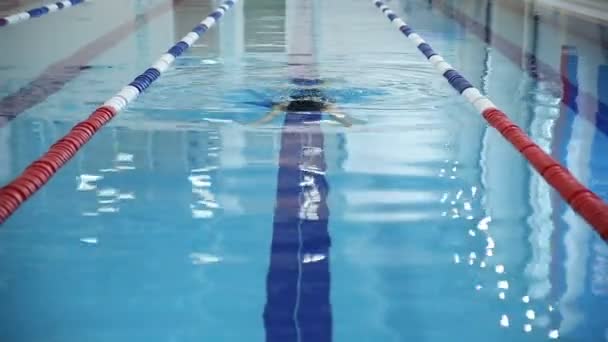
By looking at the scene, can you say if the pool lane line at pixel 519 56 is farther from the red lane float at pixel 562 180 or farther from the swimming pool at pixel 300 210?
the red lane float at pixel 562 180

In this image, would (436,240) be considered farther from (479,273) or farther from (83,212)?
(83,212)

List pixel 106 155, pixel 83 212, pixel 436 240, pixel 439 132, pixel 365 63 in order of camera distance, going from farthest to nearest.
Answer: pixel 365 63
pixel 439 132
pixel 106 155
pixel 83 212
pixel 436 240

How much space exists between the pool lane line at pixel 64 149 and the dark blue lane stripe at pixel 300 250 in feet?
2.22

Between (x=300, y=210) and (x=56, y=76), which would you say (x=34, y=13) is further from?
(x=300, y=210)

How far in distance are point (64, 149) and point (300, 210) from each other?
823mm

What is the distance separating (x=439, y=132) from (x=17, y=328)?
90.8 inches

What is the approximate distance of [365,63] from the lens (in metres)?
5.88

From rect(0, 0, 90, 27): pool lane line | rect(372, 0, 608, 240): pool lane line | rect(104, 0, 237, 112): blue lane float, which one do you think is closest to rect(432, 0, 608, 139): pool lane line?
Result: rect(372, 0, 608, 240): pool lane line

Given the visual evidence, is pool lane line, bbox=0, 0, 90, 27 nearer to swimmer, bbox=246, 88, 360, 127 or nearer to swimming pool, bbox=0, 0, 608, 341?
swimming pool, bbox=0, 0, 608, 341

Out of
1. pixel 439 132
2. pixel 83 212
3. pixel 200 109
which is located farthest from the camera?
pixel 200 109

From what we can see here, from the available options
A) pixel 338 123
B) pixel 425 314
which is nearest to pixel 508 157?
pixel 338 123

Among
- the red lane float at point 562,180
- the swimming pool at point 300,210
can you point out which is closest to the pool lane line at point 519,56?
the swimming pool at point 300,210

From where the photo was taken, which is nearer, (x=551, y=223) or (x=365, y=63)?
(x=551, y=223)

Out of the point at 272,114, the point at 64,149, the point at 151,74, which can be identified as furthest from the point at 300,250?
the point at 151,74
